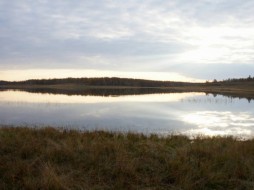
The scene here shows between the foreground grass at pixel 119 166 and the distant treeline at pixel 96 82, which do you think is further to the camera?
the distant treeline at pixel 96 82

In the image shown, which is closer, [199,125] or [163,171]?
[163,171]

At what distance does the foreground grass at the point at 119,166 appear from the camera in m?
6.87

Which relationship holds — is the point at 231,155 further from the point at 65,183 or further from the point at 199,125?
the point at 199,125

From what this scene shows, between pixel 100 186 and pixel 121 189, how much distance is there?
40cm

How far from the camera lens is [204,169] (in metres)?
7.67

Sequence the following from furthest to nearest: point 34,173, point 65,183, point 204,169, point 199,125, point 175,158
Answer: point 199,125 → point 175,158 → point 204,169 → point 34,173 → point 65,183

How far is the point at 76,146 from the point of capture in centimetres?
916

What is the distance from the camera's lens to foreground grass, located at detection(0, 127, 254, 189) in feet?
22.5

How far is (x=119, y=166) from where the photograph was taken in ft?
24.8

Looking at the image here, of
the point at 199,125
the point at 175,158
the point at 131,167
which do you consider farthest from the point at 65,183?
the point at 199,125

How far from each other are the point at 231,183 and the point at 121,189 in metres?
2.30

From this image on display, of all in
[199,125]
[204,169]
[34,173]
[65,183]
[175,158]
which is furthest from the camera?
[199,125]

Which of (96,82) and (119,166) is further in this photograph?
(96,82)

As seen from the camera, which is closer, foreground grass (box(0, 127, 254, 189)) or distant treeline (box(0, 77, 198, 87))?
foreground grass (box(0, 127, 254, 189))
